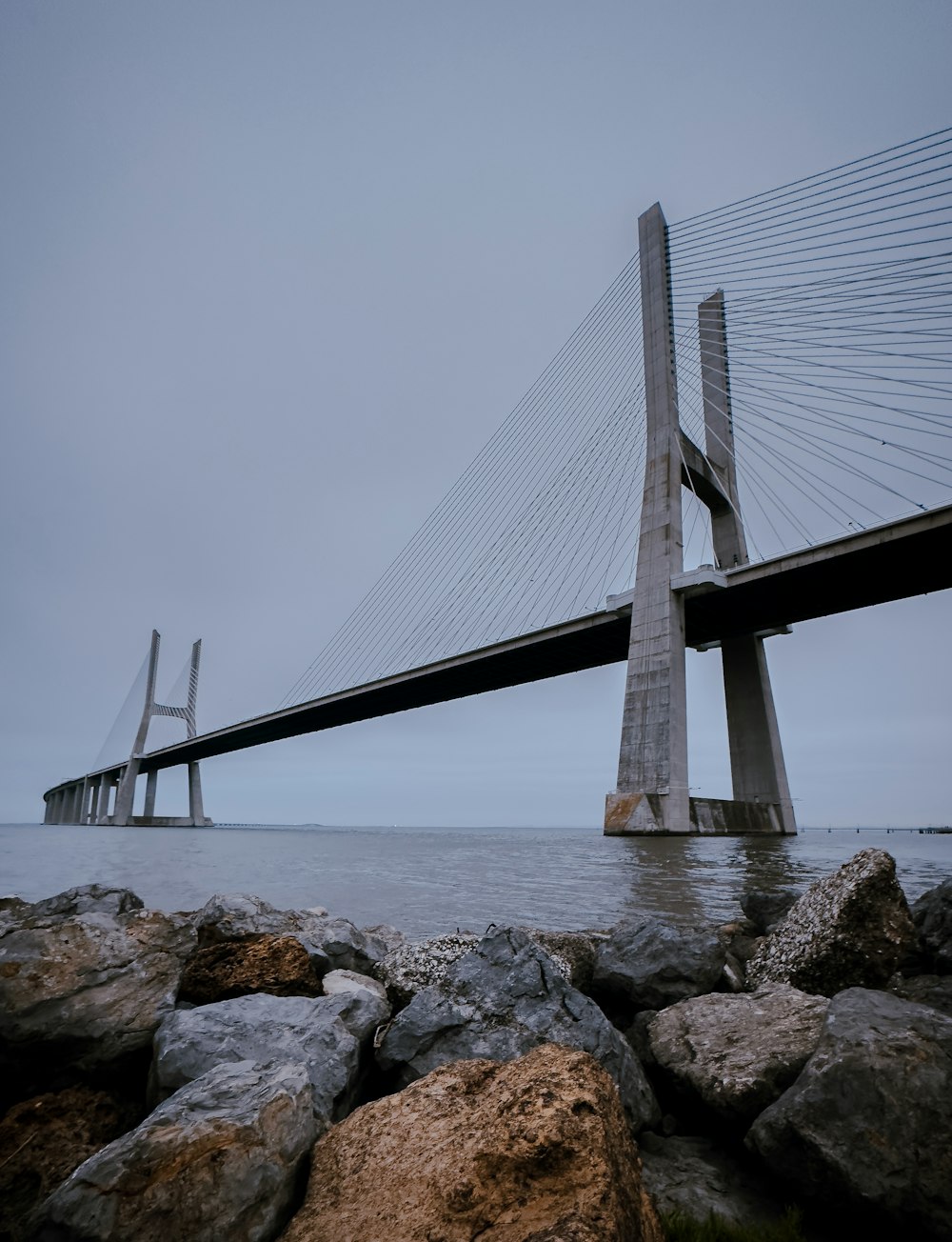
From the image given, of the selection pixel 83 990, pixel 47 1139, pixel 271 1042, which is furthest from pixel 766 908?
pixel 47 1139

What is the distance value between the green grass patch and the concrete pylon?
58341mm

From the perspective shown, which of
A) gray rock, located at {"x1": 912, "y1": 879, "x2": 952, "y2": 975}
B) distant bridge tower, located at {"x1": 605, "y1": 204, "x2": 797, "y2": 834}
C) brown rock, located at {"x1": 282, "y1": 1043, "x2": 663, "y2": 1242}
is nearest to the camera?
brown rock, located at {"x1": 282, "y1": 1043, "x2": 663, "y2": 1242}

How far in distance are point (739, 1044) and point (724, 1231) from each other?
67 cm

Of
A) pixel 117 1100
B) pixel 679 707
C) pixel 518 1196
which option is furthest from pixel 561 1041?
pixel 679 707

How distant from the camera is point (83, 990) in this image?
2.48 metres

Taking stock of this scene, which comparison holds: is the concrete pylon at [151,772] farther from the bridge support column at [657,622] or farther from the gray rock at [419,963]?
the gray rock at [419,963]

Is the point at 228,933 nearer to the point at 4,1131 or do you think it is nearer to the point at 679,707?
the point at 4,1131

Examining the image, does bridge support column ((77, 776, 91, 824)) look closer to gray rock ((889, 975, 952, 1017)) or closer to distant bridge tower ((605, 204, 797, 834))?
distant bridge tower ((605, 204, 797, 834))

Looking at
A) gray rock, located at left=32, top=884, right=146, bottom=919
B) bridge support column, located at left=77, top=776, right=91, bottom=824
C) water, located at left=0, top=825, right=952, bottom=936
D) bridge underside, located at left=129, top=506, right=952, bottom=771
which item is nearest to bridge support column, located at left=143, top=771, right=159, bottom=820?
bridge support column, located at left=77, top=776, right=91, bottom=824

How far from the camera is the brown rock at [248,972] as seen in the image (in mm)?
A: 2748

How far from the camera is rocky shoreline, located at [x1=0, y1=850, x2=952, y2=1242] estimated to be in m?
1.39

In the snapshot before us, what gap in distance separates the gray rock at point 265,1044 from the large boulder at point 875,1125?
1227mm

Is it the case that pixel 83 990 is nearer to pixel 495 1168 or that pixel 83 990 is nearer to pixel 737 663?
A: pixel 495 1168

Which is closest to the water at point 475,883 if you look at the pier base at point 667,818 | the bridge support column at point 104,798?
the pier base at point 667,818
